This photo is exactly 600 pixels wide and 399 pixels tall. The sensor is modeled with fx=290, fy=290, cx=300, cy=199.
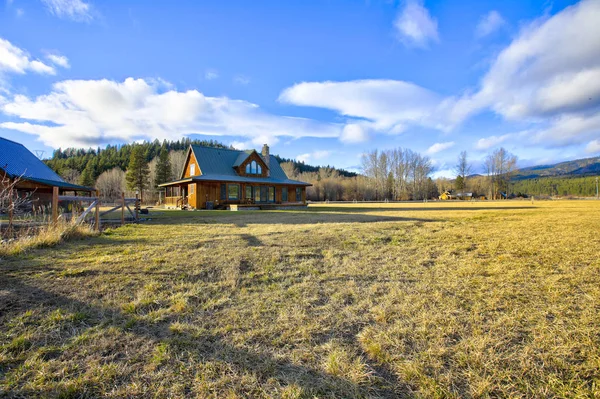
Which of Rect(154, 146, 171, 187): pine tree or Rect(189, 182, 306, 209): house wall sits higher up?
Rect(154, 146, 171, 187): pine tree

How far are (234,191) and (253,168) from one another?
361 centimetres

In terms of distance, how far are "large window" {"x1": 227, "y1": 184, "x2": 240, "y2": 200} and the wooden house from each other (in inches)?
390

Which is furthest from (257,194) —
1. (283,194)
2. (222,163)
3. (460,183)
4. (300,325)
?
(460,183)

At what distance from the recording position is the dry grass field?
7.12 feet

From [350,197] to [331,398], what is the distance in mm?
67655

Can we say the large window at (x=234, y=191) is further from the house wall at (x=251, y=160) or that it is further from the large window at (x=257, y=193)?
the house wall at (x=251, y=160)

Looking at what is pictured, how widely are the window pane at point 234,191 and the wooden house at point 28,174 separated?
32.5 feet

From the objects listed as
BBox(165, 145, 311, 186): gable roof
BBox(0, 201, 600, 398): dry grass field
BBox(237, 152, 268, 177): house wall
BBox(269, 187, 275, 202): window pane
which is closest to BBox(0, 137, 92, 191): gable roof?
BBox(165, 145, 311, 186): gable roof

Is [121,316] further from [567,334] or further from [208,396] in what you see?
[567,334]

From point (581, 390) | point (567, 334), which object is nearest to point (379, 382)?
point (581, 390)

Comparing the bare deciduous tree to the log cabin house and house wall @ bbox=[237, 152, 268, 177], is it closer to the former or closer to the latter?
the log cabin house

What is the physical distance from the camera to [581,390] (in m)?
2.08

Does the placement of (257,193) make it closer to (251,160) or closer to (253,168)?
(253,168)

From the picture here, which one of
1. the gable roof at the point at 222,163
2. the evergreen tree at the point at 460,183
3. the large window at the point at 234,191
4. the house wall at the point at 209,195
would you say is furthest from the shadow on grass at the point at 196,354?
the evergreen tree at the point at 460,183
